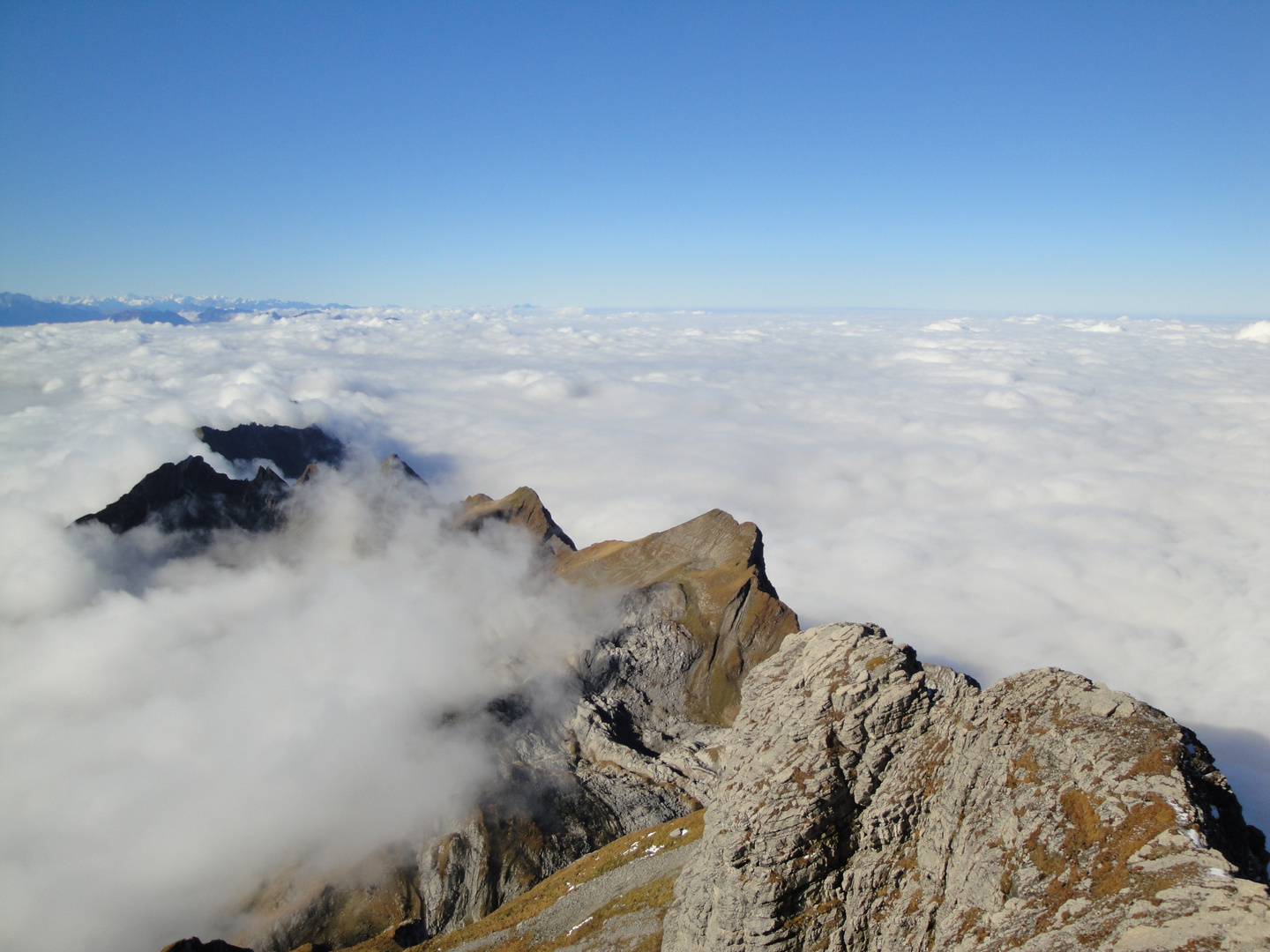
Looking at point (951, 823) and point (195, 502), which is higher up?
point (951, 823)

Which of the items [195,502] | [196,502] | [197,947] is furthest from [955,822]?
[196,502]

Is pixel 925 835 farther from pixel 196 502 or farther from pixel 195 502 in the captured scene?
pixel 196 502

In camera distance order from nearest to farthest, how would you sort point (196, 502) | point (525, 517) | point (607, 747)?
point (607, 747) < point (525, 517) < point (196, 502)

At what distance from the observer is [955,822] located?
27.0 meters

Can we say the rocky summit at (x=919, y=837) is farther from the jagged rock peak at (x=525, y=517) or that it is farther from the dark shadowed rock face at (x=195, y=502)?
the dark shadowed rock face at (x=195, y=502)

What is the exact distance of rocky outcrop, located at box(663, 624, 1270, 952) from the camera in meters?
19.6

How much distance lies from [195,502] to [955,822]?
7589 inches

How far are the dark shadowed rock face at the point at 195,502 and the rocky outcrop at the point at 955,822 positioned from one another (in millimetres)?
175880

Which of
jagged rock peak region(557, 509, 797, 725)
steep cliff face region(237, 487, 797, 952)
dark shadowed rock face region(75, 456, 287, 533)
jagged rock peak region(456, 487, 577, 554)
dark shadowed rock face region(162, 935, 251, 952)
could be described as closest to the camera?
dark shadowed rock face region(162, 935, 251, 952)

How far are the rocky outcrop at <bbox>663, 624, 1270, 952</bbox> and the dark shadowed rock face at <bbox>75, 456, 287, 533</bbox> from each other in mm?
175880

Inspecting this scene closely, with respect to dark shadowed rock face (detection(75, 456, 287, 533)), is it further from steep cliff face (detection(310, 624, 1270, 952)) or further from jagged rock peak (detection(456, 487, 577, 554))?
steep cliff face (detection(310, 624, 1270, 952))

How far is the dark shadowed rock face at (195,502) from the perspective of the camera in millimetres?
157125

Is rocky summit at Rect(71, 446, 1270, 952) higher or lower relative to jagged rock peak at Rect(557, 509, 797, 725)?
higher

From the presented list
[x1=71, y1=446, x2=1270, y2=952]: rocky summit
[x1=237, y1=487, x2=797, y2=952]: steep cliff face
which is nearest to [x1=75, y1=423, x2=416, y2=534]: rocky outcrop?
[x1=237, y1=487, x2=797, y2=952]: steep cliff face
